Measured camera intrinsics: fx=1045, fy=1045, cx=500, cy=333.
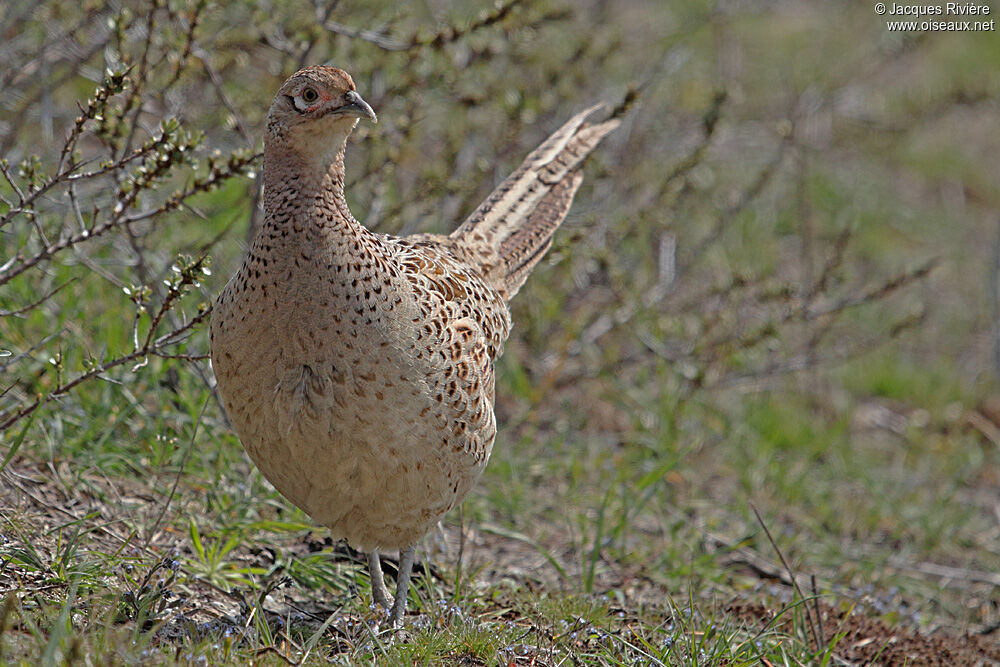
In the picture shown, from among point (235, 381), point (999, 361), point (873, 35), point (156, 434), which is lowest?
point (999, 361)

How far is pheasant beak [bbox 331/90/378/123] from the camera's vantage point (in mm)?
3008

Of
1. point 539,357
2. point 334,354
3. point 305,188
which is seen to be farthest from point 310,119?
point 539,357

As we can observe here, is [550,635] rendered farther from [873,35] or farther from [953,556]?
[873,35]

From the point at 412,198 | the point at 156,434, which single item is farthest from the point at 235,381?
the point at 412,198

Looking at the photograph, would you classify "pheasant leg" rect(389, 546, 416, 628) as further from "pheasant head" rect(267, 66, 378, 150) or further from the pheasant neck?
"pheasant head" rect(267, 66, 378, 150)

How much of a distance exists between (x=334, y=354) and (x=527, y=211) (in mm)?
1718

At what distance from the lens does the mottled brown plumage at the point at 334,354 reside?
2971 mm

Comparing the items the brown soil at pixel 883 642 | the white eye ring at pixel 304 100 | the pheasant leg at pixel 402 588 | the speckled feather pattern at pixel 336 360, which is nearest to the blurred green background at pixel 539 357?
the brown soil at pixel 883 642

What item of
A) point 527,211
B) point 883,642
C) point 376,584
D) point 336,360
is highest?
point 527,211

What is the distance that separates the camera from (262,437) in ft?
10.2

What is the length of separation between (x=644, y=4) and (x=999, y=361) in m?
5.63

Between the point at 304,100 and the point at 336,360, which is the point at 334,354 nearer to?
the point at 336,360

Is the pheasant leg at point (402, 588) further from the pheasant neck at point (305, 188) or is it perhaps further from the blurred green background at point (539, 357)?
the pheasant neck at point (305, 188)

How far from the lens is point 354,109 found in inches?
118
